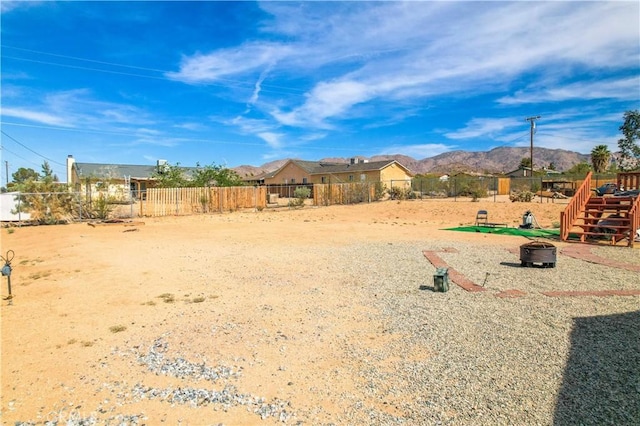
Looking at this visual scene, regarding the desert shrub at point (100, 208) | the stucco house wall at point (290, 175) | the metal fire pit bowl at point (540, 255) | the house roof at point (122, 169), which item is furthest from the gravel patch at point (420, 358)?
the stucco house wall at point (290, 175)

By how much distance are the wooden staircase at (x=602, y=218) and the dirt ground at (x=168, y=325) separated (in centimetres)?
851

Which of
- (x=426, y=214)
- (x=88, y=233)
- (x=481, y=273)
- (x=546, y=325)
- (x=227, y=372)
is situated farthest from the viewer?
(x=426, y=214)

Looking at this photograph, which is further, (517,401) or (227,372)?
(227,372)

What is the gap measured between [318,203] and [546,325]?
2591cm

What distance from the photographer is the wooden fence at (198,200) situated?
81.0 feet

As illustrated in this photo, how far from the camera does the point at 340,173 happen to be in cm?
4969

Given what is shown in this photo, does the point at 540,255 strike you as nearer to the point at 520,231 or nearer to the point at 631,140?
the point at 520,231

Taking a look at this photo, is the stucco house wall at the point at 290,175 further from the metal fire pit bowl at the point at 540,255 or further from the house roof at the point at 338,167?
the metal fire pit bowl at the point at 540,255

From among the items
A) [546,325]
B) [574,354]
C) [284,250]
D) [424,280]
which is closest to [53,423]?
[574,354]

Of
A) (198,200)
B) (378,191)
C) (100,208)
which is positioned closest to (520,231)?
(378,191)

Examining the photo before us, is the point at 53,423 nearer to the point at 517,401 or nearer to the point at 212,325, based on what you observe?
the point at 212,325

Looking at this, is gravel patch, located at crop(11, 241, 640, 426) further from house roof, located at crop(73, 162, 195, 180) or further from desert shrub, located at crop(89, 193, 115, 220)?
house roof, located at crop(73, 162, 195, 180)

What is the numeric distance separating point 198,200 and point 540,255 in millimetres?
21721

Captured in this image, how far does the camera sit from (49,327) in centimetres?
552
